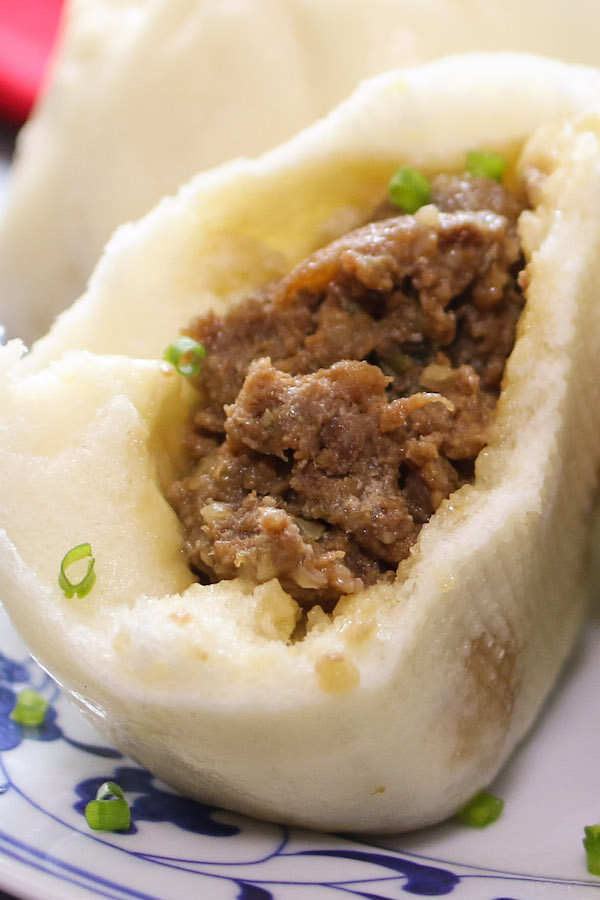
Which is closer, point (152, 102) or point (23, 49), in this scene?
point (152, 102)

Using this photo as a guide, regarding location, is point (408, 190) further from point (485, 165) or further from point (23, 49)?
point (23, 49)

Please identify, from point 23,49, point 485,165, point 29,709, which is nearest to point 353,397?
point 485,165

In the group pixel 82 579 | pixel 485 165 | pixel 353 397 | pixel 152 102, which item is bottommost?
pixel 82 579

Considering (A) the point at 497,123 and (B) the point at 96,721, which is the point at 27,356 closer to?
(B) the point at 96,721

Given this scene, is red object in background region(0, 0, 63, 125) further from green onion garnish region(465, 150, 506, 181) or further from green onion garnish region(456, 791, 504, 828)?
green onion garnish region(456, 791, 504, 828)

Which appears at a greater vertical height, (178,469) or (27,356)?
(27,356)

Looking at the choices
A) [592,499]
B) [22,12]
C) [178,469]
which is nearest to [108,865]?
[178,469]
